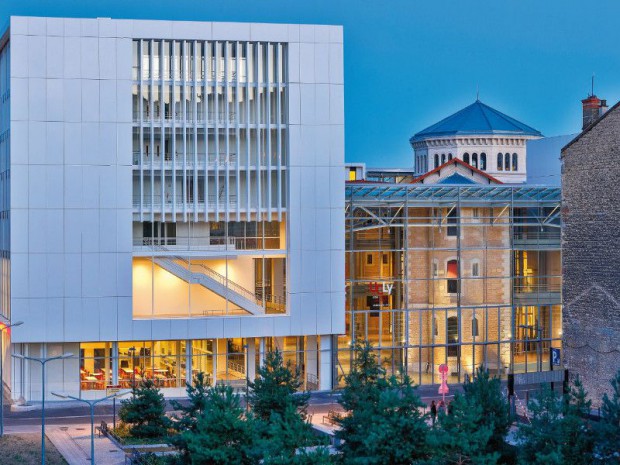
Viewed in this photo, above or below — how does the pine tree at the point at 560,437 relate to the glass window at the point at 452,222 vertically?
below

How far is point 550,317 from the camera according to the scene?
7831cm

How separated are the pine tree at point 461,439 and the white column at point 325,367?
27801 mm

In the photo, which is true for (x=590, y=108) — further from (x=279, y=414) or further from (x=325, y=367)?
(x=279, y=414)

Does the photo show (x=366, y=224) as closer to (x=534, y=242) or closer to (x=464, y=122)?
(x=534, y=242)

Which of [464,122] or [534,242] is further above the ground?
[464,122]

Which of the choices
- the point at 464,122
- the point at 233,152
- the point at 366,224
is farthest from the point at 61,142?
the point at 464,122

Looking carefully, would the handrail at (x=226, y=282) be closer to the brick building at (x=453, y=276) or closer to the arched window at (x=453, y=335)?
the brick building at (x=453, y=276)

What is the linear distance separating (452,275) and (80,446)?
25880 mm

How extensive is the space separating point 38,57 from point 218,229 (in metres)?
12.5

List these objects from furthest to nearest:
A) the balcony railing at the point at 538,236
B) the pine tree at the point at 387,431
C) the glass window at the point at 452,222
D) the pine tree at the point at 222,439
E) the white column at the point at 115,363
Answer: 1. the balcony railing at the point at 538,236
2. the glass window at the point at 452,222
3. the white column at the point at 115,363
4. the pine tree at the point at 222,439
5. the pine tree at the point at 387,431

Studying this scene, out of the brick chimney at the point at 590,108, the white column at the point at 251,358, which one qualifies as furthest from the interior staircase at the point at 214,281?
the brick chimney at the point at 590,108

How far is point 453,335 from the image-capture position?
248 feet

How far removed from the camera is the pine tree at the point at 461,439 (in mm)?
42656

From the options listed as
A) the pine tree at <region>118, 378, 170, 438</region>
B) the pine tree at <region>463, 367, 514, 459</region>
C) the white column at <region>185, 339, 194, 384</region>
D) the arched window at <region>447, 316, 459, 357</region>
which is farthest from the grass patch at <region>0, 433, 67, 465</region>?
the arched window at <region>447, 316, 459, 357</region>
